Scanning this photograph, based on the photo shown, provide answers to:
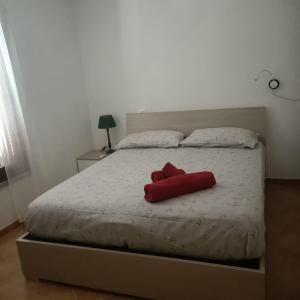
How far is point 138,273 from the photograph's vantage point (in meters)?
1.67

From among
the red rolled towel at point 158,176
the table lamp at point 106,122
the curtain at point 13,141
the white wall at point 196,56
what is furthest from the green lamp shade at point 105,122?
the red rolled towel at point 158,176

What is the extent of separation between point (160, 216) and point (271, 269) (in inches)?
36.2

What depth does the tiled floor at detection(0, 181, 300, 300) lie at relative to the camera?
178 centimetres

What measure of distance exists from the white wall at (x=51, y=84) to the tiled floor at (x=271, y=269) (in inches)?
26.5

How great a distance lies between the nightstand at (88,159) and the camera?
3.40 m

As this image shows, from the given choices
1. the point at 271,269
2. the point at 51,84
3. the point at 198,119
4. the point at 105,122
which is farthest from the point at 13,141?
the point at 271,269

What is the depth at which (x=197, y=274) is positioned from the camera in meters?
1.53

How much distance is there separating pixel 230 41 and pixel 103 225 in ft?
7.86

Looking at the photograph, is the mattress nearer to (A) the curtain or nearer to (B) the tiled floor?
(B) the tiled floor

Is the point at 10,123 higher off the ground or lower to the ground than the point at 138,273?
higher

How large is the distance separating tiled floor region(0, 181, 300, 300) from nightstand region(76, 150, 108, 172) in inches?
41.4

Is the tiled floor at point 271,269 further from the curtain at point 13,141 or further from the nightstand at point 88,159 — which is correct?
the nightstand at point 88,159

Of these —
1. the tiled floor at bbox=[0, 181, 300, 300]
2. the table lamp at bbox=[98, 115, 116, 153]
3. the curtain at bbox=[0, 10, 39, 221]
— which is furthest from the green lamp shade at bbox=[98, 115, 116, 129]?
the tiled floor at bbox=[0, 181, 300, 300]

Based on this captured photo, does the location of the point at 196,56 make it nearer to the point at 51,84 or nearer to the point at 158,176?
the point at 51,84
